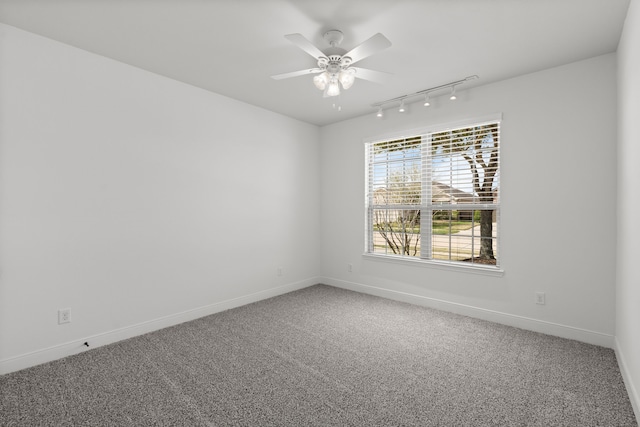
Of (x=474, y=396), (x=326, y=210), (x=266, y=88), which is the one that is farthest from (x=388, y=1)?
(x=326, y=210)

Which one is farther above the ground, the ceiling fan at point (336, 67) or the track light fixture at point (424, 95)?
the track light fixture at point (424, 95)

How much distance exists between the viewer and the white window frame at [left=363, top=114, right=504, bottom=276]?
132 inches

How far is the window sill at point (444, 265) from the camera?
3.33m

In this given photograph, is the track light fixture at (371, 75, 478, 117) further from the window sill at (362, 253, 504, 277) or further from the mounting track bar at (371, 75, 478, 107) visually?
the window sill at (362, 253, 504, 277)

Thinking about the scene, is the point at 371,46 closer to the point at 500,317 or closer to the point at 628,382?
the point at 628,382

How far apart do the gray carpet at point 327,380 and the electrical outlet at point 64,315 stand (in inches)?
12.5

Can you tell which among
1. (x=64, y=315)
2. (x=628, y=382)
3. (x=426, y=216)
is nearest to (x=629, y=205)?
(x=628, y=382)

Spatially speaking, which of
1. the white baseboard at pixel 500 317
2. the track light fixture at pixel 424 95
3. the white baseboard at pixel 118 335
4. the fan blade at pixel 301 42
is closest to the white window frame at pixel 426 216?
the track light fixture at pixel 424 95

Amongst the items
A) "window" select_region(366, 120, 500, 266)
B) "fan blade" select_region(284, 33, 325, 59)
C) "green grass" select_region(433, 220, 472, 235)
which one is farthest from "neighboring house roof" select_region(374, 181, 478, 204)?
"fan blade" select_region(284, 33, 325, 59)

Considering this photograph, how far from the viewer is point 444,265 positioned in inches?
145

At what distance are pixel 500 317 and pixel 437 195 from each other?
154 centimetres

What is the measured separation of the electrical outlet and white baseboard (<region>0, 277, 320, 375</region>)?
19 centimetres

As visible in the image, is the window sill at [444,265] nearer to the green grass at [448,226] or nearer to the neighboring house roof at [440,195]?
the green grass at [448,226]

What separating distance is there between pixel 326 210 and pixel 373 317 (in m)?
2.00
